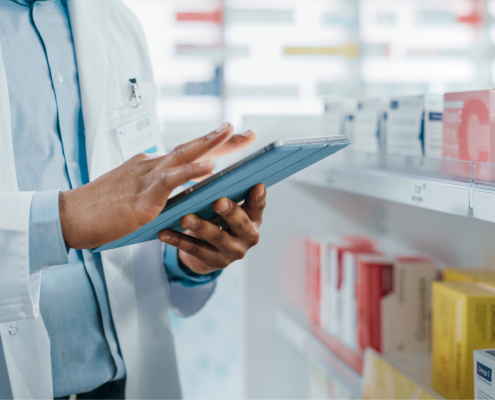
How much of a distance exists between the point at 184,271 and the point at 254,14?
4.34m

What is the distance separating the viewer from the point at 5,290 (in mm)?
676

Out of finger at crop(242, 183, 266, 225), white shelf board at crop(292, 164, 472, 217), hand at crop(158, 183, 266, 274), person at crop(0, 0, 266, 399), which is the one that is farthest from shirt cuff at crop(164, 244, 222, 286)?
white shelf board at crop(292, 164, 472, 217)

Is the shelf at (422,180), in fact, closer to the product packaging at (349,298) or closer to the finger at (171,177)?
the product packaging at (349,298)

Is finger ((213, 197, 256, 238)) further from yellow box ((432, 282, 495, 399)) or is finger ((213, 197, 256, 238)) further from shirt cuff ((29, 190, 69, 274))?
yellow box ((432, 282, 495, 399))

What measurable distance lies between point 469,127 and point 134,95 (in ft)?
2.53

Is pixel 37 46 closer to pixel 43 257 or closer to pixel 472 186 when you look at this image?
pixel 43 257

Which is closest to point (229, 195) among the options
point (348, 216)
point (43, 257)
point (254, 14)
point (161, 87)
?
point (43, 257)

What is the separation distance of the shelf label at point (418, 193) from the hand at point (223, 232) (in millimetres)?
305

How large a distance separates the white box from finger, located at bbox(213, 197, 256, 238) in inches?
17.4

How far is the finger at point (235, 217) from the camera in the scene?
750 mm

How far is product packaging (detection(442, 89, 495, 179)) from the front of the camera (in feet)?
2.73

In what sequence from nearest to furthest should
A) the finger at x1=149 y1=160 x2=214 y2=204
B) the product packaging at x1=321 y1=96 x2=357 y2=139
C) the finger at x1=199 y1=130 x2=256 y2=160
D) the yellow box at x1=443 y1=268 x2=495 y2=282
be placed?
the finger at x1=149 y1=160 x2=214 y2=204 → the finger at x1=199 y1=130 x2=256 y2=160 → the yellow box at x1=443 y1=268 x2=495 y2=282 → the product packaging at x1=321 y1=96 x2=357 y2=139

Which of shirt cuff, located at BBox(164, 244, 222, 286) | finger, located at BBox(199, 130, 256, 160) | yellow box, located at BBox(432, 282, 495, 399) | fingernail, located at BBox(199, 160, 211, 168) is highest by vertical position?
finger, located at BBox(199, 130, 256, 160)

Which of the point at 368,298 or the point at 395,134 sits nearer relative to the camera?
the point at 395,134
